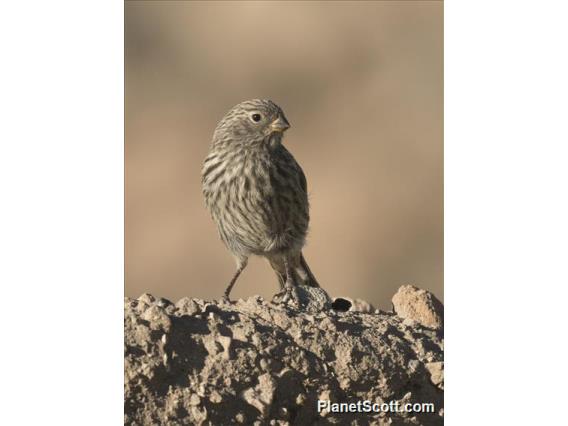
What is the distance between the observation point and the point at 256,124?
9.35 m

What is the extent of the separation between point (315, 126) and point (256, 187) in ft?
14.2

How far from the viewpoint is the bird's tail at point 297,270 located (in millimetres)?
9758

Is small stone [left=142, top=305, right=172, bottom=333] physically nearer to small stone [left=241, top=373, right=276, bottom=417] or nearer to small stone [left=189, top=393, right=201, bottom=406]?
small stone [left=189, top=393, right=201, bottom=406]

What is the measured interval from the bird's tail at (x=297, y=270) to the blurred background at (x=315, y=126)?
0.77ft

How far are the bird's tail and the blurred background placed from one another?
0.77 ft

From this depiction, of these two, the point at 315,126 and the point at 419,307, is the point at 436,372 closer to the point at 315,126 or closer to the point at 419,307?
the point at 419,307

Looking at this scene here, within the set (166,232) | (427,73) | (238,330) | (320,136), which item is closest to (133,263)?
(166,232)

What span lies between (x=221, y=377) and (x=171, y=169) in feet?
13.8

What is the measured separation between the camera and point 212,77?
1245 centimetres

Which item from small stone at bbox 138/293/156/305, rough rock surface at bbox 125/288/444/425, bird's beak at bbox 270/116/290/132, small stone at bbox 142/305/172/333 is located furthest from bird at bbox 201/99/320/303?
small stone at bbox 142/305/172/333

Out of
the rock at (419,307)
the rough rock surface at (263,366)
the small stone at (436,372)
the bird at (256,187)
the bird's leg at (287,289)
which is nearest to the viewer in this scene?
the rough rock surface at (263,366)

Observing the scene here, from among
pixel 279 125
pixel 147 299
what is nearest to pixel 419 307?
pixel 279 125

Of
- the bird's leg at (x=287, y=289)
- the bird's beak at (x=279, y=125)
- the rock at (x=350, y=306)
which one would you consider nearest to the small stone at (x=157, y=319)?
the bird's leg at (x=287, y=289)

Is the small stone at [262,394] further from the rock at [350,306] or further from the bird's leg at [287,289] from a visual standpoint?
the rock at [350,306]
